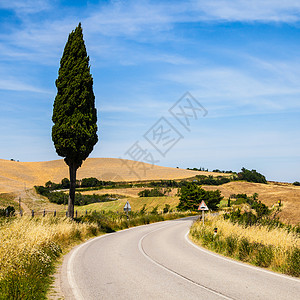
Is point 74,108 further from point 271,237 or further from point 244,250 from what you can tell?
point 271,237

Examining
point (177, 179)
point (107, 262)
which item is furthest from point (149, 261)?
point (177, 179)

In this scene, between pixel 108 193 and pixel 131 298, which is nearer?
pixel 131 298

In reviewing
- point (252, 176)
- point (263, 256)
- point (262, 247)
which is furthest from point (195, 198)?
point (252, 176)

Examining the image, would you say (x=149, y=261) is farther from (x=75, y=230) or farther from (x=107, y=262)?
(x=75, y=230)

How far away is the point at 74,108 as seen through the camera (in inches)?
917

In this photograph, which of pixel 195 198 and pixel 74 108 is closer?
pixel 74 108

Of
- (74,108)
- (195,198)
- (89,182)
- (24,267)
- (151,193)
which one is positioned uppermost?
(74,108)

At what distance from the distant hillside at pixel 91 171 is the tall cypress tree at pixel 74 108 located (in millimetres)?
64761

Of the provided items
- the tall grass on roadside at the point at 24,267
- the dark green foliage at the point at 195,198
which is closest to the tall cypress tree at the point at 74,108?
the tall grass on roadside at the point at 24,267

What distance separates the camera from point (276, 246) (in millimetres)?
11375

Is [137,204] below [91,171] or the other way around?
below

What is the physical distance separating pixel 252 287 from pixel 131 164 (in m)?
121

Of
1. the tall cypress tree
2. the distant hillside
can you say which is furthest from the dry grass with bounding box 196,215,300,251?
the distant hillside

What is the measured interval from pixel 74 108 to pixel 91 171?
3484 inches
